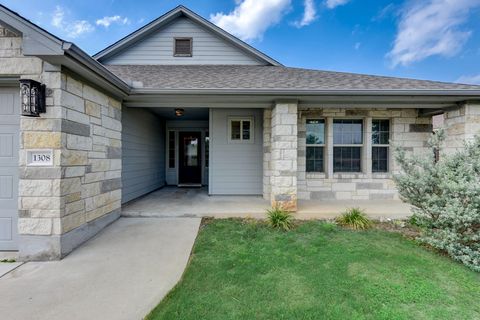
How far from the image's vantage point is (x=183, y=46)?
A: 8.11 meters

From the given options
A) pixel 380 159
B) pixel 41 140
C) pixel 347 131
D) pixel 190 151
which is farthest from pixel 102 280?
pixel 190 151

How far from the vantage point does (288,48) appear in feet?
58.4

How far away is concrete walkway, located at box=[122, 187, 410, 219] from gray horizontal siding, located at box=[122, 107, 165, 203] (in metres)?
0.57

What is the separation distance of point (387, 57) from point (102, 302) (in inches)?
953

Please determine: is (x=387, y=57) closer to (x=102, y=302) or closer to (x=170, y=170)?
(x=170, y=170)

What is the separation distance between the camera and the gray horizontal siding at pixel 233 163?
6918 mm

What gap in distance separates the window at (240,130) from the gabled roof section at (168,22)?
104 inches

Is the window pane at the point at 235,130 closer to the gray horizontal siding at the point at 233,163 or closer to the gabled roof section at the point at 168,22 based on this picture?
the gray horizontal siding at the point at 233,163

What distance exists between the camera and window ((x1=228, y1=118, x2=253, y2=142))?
6945 millimetres

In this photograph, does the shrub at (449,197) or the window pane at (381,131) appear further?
the window pane at (381,131)

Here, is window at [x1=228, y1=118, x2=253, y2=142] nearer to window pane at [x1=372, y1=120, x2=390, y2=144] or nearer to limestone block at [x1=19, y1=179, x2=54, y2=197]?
window pane at [x1=372, y1=120, x2=390, y2=144]

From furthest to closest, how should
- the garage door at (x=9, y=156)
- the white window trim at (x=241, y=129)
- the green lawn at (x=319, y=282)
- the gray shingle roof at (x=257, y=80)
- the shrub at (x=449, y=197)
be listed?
the white window trim at (x=241, y=129) → the gray shingle roof at (x=257, y=80) → the garage door at (x=9, y=156) → the shrub at (x=449, y=197) → the green lawn at (x=319, y=282)

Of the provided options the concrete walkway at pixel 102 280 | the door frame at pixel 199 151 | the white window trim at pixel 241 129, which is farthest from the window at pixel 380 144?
the door frame at pixel 199 151

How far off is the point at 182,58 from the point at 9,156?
5.93 m
